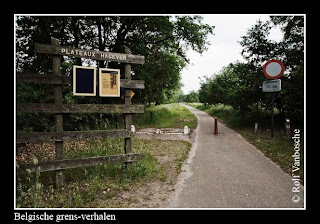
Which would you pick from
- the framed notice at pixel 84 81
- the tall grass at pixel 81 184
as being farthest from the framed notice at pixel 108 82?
the tall grass at pixel 81 184

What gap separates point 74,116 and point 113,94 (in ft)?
18.1

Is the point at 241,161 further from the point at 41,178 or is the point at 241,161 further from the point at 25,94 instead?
the point at 25,94

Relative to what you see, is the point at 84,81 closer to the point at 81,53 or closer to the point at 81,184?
the point at 81,53

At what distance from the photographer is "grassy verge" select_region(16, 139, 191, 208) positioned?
3790 mm

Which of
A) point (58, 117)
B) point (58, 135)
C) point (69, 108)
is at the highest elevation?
point (69, 108)

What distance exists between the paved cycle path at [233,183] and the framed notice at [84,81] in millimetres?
3131

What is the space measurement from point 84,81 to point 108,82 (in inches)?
23.5

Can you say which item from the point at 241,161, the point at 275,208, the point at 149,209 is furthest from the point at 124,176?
the point at 241,161

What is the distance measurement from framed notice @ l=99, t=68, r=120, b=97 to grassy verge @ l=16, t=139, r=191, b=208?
2007 mm

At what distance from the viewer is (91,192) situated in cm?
415

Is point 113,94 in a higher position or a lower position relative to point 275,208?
higher

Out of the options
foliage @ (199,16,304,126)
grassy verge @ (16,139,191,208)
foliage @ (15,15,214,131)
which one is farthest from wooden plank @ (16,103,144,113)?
foliage @ (199,16,304,126)

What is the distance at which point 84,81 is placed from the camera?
4.64 m

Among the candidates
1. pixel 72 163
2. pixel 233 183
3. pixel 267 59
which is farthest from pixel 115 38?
pixel 233 183
